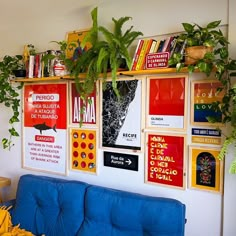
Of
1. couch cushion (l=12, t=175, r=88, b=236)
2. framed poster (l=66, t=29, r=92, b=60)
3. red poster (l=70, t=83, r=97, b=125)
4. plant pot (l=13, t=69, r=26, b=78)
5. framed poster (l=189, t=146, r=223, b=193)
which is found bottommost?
couch cushion (l=12, t=175, r=88, b=236)

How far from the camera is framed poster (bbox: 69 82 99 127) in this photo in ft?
7.93

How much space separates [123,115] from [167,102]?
408 mm

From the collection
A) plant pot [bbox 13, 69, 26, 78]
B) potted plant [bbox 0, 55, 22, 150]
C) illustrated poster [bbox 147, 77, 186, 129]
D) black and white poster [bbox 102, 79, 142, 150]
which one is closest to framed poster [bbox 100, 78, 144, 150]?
black and white poster [bbox 102, 79, 142, 150]

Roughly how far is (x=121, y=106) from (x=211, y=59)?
0.86 m

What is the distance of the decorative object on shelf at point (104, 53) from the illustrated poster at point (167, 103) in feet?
0.99

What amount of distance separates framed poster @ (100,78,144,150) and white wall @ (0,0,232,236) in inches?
6.8

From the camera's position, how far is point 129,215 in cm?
189

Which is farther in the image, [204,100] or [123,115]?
[123,115]

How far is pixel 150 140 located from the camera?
2170mm

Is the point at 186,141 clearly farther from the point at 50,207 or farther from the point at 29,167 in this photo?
the point at 29,167

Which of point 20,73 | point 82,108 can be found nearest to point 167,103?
point 82,108

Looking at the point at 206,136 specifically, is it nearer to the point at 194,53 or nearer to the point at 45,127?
the point at 194,53

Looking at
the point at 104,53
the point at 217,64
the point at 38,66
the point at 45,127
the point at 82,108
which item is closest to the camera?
the point at 217,64

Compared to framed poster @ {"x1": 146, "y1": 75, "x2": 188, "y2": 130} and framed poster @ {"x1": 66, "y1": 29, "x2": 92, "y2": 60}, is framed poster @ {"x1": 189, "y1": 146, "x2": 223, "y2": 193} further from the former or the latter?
framed poster @ {"x1": 66, "y1": 29, "x2": 92, "y2": 60}
